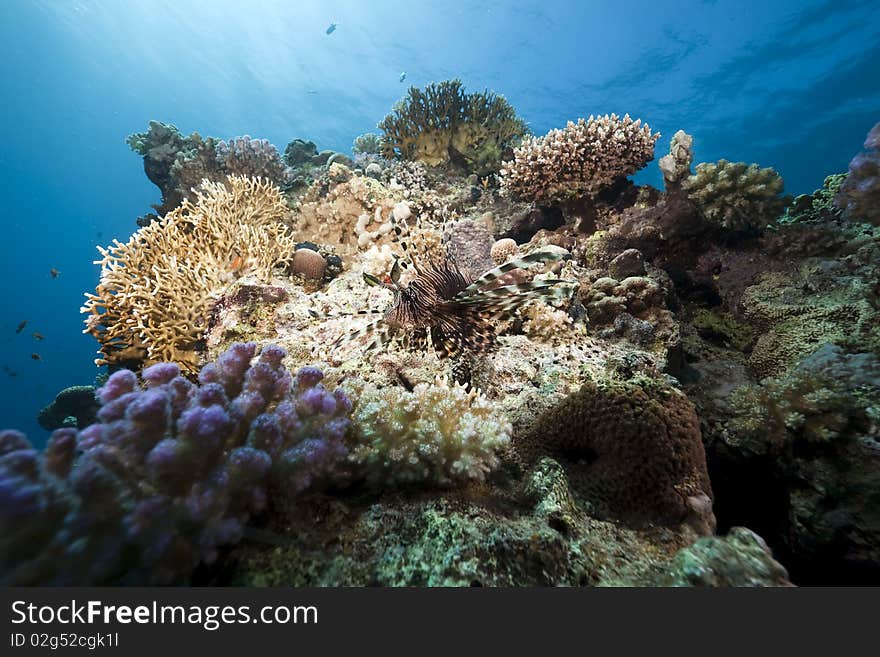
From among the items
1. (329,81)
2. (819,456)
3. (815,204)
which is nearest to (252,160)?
(819,456)

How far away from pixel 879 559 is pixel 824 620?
4.14 feet

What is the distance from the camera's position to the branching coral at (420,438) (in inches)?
64.4

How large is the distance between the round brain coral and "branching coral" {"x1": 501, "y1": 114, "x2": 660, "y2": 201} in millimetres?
4399

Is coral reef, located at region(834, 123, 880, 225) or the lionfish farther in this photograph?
coral reef, located at region(834, 123, 880, 225)

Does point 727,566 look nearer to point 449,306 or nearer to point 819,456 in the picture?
point 819,456

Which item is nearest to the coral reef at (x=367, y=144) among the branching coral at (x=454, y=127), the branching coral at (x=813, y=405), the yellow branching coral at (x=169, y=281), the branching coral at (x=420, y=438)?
the branching coral at (x=454, y=127)

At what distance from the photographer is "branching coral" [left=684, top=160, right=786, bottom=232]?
14.1 feet

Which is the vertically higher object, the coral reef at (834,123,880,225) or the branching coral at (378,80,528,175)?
the branching coral at (378,80,528,175)

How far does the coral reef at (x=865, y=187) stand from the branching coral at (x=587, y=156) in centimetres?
222

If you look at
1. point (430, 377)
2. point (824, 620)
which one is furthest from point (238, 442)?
point (824, 620)

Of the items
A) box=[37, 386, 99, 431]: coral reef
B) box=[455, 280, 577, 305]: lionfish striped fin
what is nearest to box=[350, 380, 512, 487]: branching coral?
box=[455, 280, 577, 305]: lionfish striped fin

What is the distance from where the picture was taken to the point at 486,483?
1.87m

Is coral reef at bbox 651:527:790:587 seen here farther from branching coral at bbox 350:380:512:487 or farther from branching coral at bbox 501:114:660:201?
branching coral at bbox 501:114:660:201

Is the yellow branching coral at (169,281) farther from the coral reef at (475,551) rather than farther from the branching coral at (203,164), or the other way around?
the branching coral at (203,164)
